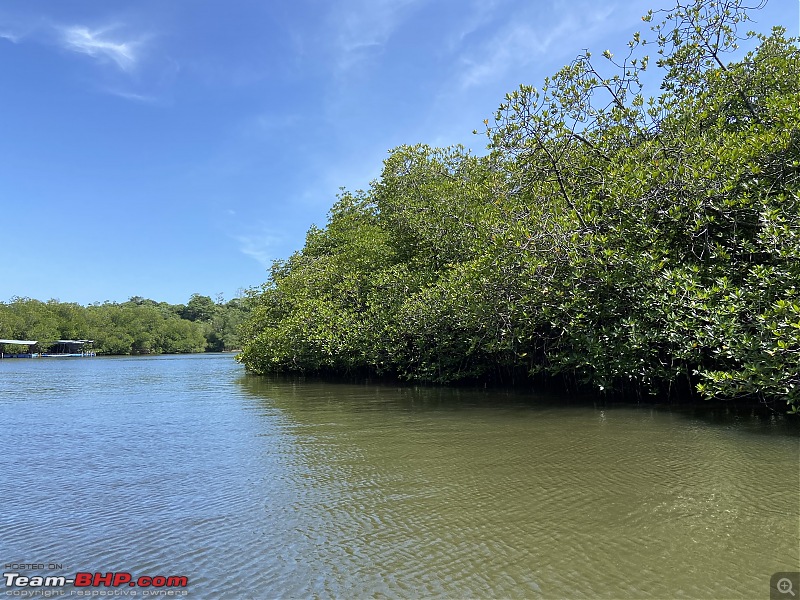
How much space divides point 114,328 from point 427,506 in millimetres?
91399

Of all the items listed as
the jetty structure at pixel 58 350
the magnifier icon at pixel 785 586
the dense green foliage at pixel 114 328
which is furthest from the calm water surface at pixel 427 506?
the jetty structure at pixel 58 350

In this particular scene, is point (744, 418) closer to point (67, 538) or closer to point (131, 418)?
point (67, 538)

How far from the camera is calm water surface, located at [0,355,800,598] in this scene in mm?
3523

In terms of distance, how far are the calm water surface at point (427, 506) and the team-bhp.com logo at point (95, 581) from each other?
96 millimetres

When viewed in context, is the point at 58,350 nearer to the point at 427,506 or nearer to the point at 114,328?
the point at 114,328

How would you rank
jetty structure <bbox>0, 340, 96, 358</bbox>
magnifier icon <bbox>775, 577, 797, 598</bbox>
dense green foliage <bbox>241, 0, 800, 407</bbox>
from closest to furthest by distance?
magnifier icon <bbox>775, 577, 797, 598</bbox> → dense green foliage <bbox>241, 0, 800, 407</bbox> → jetty structure <bbox>0, 340, 96, 358</bbox>

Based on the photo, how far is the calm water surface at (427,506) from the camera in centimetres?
352

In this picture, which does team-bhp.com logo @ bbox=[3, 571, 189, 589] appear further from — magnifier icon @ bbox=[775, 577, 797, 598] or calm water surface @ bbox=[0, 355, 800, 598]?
magnifier icon @ bbox=[775, 577, 797, 598]

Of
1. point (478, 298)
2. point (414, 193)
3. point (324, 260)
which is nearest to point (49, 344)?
point (324, 260)

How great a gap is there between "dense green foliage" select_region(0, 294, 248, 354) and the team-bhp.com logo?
223 ft

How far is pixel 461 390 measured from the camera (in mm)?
15703

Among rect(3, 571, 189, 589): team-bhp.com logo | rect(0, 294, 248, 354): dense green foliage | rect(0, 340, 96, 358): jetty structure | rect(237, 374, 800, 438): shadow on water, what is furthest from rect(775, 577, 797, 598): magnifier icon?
rect(0, 340, 96, 358): jetty structure

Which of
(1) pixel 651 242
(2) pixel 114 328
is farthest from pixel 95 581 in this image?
(2) pixel 114 328

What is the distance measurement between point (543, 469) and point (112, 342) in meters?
89.0
